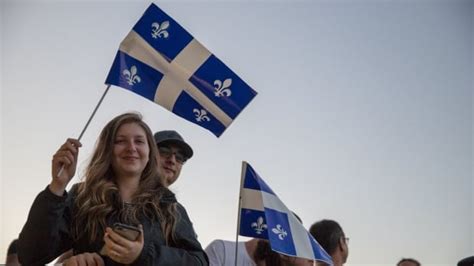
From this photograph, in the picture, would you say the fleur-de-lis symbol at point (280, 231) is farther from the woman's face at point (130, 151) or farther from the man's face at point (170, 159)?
the woman's face at point (130, 151)

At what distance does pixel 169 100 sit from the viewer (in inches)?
185

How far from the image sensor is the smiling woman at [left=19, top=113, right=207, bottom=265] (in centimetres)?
313

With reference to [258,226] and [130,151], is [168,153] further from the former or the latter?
[130,151]

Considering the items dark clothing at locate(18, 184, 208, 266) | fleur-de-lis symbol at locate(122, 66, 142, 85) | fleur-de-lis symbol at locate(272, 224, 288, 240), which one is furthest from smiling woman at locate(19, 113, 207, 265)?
fleur-de-lis symbol at locate(272, 224, 288, 240)

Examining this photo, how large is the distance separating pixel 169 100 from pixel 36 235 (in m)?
1.73

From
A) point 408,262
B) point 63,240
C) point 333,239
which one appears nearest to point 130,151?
point 63,240

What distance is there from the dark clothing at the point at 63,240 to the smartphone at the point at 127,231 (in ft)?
0.33

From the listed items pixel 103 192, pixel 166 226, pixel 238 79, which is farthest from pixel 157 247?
pixel 238 79

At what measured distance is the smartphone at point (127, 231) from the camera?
299cm

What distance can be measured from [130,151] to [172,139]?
60.4 inches

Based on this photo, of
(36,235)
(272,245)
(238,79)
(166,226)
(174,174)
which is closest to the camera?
(36,235)

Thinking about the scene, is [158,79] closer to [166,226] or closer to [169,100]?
[169,100]

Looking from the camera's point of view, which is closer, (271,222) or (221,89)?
(271,222)

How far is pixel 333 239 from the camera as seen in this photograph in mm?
5598
